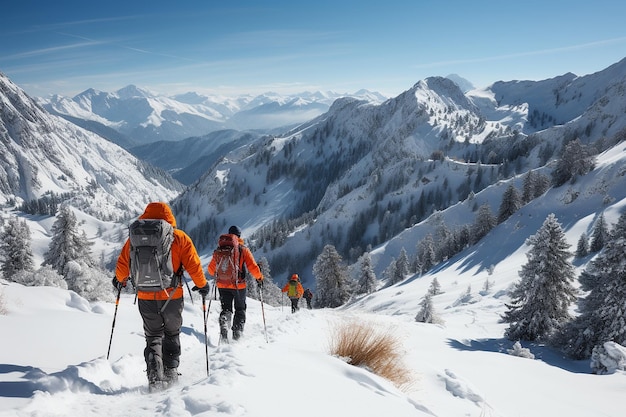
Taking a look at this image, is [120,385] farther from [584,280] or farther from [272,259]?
[272,259]

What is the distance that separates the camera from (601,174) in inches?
2447

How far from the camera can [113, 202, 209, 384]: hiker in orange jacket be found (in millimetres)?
5652

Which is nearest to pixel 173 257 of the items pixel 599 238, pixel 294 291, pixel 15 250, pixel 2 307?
pixel 2 307

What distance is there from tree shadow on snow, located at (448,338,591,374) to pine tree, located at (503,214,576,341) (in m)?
0.92

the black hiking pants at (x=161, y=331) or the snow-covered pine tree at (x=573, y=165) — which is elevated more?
the snow-covered pine tree at (x=573, y=165)

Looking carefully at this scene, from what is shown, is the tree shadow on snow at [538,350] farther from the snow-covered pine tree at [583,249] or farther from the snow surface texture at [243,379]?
the snow-covered pine tree at [583,249]

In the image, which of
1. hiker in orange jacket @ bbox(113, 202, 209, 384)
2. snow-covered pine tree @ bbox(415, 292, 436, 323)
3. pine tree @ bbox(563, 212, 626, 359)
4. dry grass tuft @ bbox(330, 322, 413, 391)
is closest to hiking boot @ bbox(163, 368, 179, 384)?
hiker in orange jacket @ bbox(113, 202, 209, 384)

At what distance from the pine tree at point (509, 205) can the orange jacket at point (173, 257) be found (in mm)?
71600

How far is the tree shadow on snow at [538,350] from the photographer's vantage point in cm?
1541

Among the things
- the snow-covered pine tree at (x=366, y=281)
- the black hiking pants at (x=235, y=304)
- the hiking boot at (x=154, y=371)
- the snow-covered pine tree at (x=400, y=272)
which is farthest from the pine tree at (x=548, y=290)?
the snow-covered pine tree at (x=400, y=272)

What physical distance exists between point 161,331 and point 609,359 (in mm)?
14966

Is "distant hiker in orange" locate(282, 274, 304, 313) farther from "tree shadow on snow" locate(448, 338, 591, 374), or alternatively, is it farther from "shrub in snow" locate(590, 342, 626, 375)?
"shrub in snow" locate(590, 342, 626, 375)

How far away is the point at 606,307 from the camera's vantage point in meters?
16.4

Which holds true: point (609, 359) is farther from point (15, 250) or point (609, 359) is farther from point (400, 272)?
point (400, 272)
